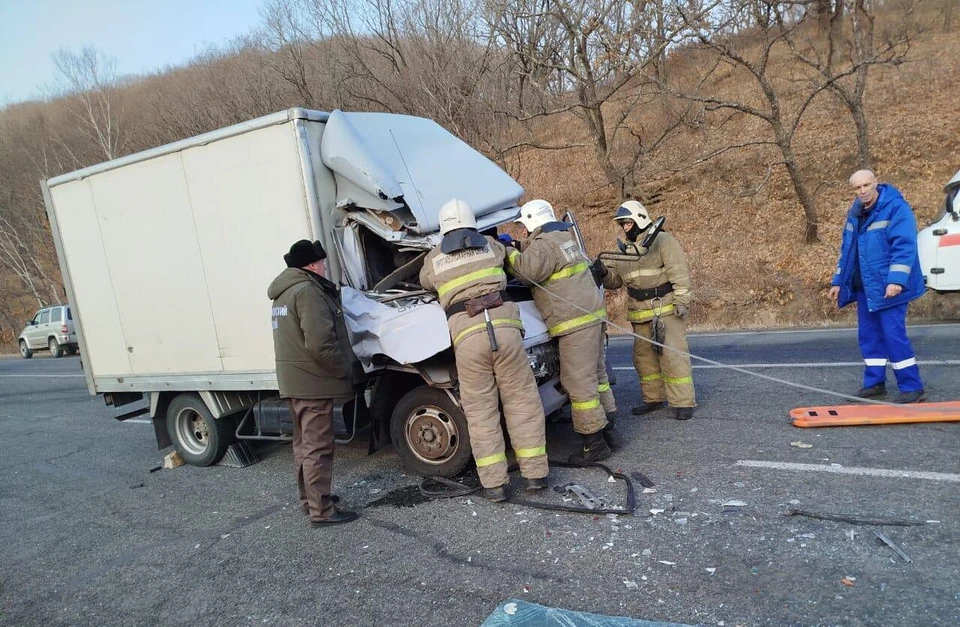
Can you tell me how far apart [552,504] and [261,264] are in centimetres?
305

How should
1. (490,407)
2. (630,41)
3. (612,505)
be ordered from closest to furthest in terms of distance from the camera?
(612,505) < (490,407) < (630,41)

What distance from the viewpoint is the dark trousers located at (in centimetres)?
435

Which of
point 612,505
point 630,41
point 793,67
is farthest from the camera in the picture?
point 793,67

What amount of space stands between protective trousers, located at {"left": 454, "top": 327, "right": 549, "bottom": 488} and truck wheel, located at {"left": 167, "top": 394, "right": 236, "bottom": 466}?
300 cm

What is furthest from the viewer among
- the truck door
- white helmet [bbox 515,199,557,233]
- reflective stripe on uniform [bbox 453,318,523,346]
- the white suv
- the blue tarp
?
the white suv

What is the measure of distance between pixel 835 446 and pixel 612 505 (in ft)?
5.98

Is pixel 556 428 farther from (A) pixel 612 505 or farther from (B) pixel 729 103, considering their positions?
(B) pixel 729 103

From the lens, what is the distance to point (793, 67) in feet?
73.8

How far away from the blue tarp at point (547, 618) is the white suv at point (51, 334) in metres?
23.5

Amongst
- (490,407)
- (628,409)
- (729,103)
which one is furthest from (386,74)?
(490,407)

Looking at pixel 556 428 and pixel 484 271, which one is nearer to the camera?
pixel 484 271

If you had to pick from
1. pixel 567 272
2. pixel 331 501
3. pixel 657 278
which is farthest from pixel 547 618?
pixel 657 278

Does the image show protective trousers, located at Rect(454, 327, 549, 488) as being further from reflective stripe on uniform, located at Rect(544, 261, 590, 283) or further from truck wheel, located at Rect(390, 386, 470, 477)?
reflective stripe on uniform, located at Rect(544, 261, 590, 283)

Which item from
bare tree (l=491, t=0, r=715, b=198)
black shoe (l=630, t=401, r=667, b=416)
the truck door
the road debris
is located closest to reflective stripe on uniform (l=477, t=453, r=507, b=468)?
the road debris
